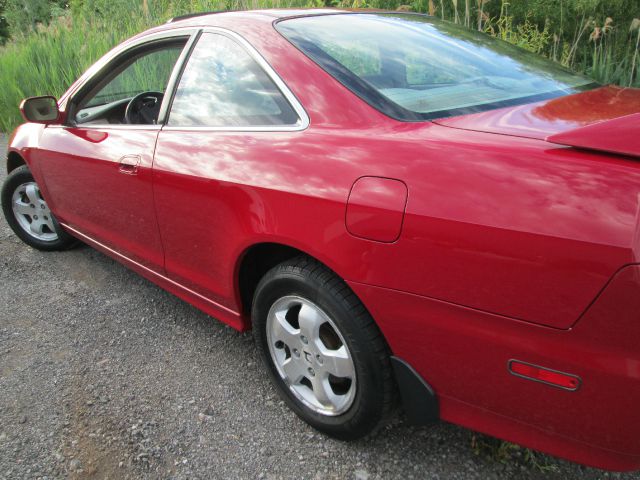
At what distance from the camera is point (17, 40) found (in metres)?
9.83

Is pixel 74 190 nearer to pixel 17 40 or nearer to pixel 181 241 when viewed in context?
pixel 181 241

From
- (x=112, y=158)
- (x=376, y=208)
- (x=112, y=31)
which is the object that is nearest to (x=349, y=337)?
(x=376, y=208)

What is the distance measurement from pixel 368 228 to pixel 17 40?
1065 cm

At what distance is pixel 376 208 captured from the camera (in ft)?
5.04

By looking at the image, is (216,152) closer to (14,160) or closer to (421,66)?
(421,66)

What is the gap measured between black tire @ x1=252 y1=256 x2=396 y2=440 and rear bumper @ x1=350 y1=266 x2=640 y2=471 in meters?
0.08

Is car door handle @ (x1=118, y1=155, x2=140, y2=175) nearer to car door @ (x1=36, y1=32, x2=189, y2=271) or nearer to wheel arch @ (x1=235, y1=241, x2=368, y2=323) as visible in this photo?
car door @ (x1=36, y1=32, x2=189, y2=271)

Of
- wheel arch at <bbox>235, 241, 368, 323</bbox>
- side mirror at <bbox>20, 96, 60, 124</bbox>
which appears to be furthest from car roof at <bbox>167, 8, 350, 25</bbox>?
side mirror at <bbox>20, 96, 60, 124</bbox>

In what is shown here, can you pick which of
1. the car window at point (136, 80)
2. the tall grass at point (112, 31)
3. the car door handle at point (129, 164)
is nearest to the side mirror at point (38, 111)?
the car window at point (136, 80)

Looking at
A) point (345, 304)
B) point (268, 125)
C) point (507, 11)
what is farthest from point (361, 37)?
point (507, 11)

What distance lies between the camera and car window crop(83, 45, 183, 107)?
9.45ft

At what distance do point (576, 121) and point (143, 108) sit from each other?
8.13 ft

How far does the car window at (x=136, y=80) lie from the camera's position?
9.45ft

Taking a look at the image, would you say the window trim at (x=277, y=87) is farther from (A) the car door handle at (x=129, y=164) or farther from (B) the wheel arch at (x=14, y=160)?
(B) the wheel arch at (x=14, y=160)
